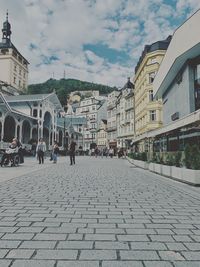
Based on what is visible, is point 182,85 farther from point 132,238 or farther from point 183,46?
point 132,238

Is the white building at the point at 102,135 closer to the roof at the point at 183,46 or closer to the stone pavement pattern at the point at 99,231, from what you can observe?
the roof at the point at 183,46

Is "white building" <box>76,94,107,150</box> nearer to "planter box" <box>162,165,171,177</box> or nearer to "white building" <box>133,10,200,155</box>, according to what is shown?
"white building" <box>133,10,200,155</box>

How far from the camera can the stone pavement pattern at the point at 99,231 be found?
318 cm

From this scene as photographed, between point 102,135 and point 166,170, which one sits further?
point 102,135

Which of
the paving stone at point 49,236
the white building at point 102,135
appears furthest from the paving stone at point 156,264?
the white building at point 102,135

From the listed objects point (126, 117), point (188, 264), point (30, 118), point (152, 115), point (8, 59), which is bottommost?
point (188, 264)

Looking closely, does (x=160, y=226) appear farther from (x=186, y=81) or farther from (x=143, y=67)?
(x=143, y=67)

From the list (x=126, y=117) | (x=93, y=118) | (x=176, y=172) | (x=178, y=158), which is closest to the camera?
(x=176, y=172)

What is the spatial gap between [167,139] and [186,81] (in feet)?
22.0

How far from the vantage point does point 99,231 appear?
14.1 ft

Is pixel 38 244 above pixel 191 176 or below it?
below

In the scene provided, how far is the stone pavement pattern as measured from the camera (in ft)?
10.4

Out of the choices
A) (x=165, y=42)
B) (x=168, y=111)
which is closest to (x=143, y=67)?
(x=165, y=42)

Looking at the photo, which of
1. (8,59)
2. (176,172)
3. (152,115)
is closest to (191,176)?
(176,172)
